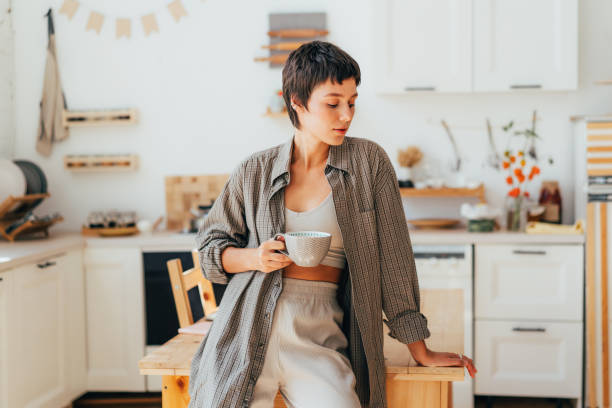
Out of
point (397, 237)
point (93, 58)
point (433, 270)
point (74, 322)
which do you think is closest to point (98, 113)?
point (93, 58)

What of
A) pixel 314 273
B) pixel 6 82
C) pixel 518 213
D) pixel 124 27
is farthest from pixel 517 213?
pixel 6 82

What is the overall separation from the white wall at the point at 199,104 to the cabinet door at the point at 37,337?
0.95 meters

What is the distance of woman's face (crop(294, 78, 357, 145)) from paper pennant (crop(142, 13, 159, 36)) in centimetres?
276

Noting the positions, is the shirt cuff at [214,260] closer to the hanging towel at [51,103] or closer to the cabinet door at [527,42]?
the cabinet door at [527,42]

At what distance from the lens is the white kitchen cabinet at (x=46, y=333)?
2.95 metres

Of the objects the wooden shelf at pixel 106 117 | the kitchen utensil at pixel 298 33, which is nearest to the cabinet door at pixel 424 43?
the kitchen utensil at pixel 298 33

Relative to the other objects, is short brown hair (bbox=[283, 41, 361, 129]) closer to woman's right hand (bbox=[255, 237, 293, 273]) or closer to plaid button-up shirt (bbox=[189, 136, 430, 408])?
plaid button-up shirt (bbox=[189, 136, 430, 408])

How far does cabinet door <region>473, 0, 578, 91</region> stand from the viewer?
351 centimetres

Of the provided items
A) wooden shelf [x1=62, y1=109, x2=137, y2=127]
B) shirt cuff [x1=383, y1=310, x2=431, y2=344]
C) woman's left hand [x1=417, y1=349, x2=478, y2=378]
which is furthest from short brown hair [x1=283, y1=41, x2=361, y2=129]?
wooden shelf [x1=62, y1=109, x2=137, y2=127]

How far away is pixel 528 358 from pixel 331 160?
7.41 feet

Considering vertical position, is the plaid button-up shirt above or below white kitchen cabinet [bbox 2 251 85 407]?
above

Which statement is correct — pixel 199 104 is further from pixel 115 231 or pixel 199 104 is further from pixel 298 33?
pixel 115 231

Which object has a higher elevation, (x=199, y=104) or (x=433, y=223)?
(x=199, y=104)

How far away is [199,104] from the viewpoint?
405 centimetres
